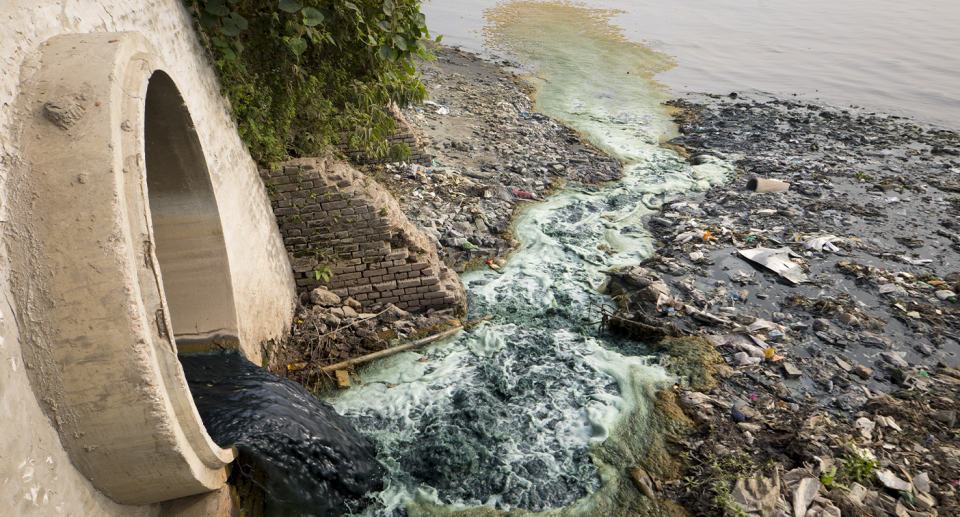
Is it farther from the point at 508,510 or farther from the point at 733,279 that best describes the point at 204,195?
the point at 733,279

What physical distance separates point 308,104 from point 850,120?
14093 mm

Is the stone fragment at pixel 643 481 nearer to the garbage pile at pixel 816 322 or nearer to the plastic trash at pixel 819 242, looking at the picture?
the garbage pile at pixel 816 322

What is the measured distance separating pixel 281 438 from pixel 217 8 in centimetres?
325

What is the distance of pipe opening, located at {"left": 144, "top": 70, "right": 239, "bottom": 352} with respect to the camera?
359 cm

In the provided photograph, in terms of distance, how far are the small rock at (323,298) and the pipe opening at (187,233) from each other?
138cm

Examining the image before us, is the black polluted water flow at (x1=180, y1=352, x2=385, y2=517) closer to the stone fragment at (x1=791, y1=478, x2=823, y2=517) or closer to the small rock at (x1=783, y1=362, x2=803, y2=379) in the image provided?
the stone fragment at (x1=791, y1=478, x2=823, y2=517)

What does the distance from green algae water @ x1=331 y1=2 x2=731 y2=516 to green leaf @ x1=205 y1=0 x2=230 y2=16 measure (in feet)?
11.0

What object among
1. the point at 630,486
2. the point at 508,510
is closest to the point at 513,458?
the point at 508,510

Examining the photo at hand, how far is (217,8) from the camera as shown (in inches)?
154

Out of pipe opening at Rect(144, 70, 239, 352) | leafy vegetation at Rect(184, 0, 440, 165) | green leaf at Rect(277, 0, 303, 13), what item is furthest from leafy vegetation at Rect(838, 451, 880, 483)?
green leaf at Rect(277, 0, 303, 13)

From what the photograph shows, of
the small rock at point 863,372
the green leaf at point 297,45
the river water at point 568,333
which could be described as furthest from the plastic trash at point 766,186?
the green leaf at point 297,45

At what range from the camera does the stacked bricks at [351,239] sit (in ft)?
16.3

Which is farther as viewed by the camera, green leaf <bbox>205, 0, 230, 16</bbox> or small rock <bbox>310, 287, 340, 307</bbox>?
small rock <bbox>310, 287, 340, 307</bbox>

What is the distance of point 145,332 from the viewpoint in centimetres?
224
